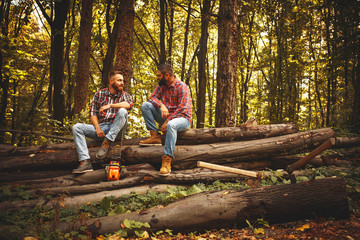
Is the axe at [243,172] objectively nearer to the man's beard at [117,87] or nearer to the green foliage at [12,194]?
the man's beard at [117,87]

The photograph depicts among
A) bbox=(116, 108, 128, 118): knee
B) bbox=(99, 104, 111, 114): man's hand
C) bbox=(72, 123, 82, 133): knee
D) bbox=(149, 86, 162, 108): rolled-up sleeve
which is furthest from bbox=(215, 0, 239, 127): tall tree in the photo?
bbox=(72, 123, 82, 133): knee

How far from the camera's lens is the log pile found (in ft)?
10.9

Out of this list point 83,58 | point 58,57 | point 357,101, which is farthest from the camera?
point 58,57

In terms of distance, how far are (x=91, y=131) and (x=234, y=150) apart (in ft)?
10.7

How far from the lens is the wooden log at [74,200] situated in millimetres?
3814

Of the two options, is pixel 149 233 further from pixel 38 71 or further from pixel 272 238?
pixel 38 71

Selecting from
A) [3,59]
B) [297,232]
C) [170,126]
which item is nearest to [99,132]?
[170,126]

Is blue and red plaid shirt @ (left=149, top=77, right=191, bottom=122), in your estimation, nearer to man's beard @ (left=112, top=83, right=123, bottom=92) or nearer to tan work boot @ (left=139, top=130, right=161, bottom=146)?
tan work boot @ (left=139, top=130, right=161, bottom=146)

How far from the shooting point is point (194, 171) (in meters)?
5.15

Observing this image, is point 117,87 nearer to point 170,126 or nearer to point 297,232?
point 170,126

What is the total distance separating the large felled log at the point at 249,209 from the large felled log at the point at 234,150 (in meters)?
1.89

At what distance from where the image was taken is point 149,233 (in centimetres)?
319

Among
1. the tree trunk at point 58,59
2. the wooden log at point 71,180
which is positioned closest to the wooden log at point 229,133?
the wooden log at point 71,180

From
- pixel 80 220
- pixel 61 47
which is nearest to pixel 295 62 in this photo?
pixel 61 47
